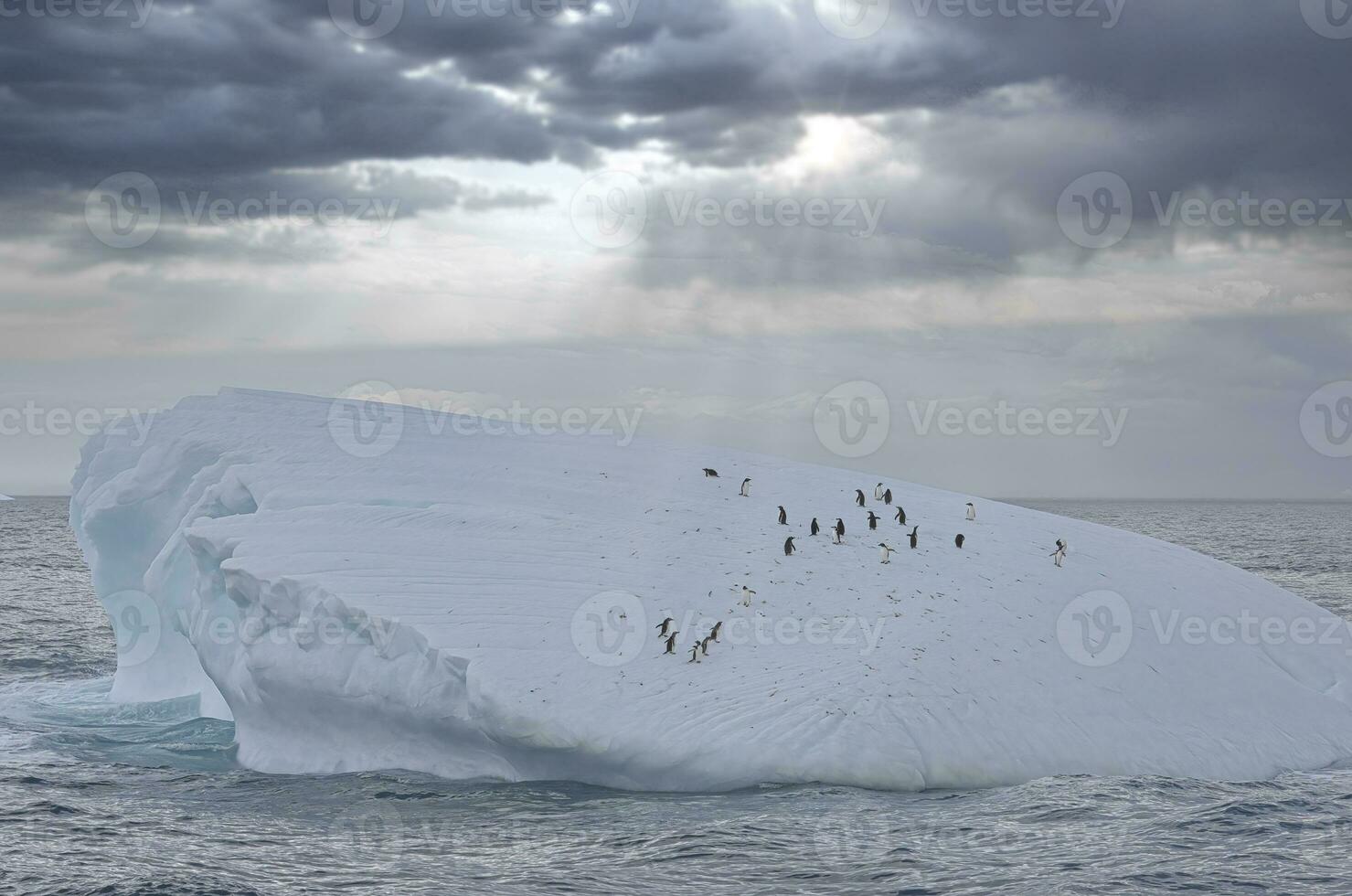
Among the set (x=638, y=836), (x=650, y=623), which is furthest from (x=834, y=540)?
(x=638, y=836)

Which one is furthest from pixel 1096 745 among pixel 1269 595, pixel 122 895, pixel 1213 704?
pixel 122 895

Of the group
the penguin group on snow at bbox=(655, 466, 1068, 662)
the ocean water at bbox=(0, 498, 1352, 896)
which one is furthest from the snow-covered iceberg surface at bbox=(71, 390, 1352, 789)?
the ocean water at bbox=(0, 498, 1352, 896)

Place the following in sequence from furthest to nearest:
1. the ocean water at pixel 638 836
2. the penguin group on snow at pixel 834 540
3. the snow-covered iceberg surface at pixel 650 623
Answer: the penguin group on snow at pixel 834 540 → the snow-covered iceberg surface at pixel 650 623 → the ocean water at pixel 638 836

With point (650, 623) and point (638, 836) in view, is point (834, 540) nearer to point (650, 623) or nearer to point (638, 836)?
point (650, 623)

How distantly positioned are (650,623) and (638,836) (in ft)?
18.0

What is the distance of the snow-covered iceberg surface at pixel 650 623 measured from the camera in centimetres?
1853

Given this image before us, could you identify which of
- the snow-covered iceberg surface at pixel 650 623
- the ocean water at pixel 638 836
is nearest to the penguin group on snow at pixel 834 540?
the snow-covered iceberg surface at pixel 650 623

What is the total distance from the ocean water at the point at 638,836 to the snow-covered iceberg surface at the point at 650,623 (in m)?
0.80

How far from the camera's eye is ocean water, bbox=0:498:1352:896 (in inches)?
579

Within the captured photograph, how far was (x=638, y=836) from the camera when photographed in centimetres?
1598

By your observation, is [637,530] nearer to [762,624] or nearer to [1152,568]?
[762,624]

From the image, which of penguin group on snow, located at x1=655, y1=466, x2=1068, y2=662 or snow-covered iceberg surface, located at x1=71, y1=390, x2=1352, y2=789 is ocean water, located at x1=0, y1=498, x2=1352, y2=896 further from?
penguin group on snow, located at x1=655, y1=466, x2=1068, y2=662

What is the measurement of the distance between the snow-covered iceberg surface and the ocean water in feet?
2.62

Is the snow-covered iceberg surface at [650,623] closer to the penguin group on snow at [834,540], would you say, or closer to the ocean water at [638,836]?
the penguin group on snow at [834,540]
